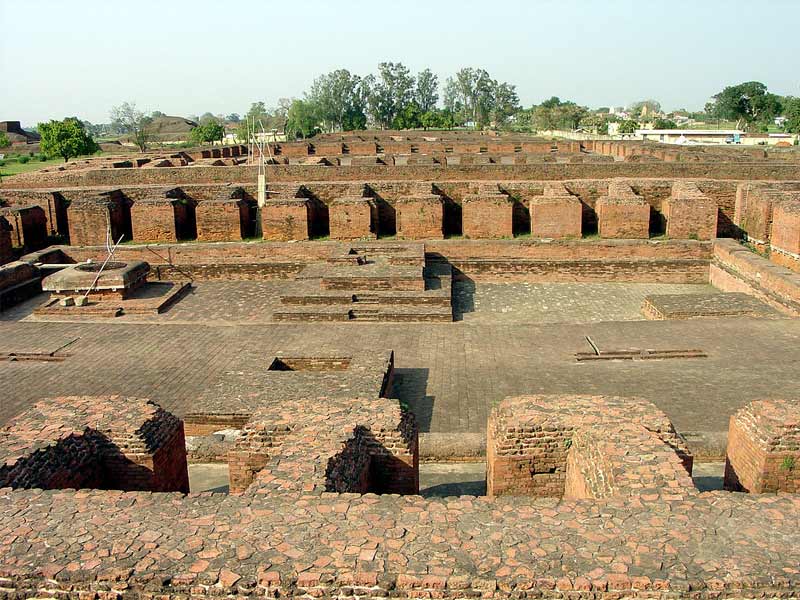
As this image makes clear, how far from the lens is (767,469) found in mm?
3844

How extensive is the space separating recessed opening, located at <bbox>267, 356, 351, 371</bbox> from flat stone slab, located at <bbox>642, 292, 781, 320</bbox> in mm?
4234

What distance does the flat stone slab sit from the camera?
835cm

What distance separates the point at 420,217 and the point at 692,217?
175 inches

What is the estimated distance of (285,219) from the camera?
11.9m

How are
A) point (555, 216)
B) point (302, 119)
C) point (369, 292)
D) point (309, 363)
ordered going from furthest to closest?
1. point (302, 119)
2. point (555, 216)
3. point (369, 292)
4. point (309, 363)

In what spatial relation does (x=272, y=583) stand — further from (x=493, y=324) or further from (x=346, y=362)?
(x=493, y=324)

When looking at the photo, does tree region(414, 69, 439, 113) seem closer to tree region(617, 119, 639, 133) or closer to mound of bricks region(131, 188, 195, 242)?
tree region(617, 119, 639, 133)

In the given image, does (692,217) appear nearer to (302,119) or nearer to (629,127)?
(629,127)

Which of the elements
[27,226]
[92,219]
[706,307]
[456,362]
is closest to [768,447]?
[456,362]

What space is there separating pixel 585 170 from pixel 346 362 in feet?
29.2

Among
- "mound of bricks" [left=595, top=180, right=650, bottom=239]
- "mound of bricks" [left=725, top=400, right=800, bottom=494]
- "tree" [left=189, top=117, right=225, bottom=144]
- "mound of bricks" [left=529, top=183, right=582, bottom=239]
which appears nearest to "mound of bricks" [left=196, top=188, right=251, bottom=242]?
"mound of bricks" [left=529, top=183, right=582, bottom=239]

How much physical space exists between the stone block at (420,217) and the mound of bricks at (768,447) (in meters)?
8.11

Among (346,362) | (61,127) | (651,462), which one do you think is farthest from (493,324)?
(61,127)

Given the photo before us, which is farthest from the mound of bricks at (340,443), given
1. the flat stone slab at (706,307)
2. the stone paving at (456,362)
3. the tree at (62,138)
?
the tree at (62,138)
